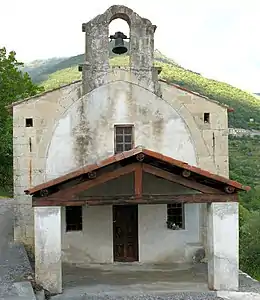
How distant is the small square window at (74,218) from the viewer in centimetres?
1525

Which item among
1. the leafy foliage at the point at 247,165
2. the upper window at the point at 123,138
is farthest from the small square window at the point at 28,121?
the leafy foliage at the point at 247,165

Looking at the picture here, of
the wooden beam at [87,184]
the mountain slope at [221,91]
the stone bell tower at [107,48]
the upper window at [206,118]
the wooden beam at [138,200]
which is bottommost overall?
the wooden beam at [138,200]

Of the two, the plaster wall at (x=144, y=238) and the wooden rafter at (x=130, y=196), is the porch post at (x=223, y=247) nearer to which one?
the wooden rafter at (x=130, y=196)

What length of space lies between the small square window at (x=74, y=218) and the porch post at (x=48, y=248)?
140 inches

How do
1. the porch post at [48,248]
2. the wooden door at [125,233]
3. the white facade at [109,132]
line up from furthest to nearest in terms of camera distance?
1. the wooden door at [125,233]
2. the white facade at [109,132]
3. the porch post at [48,248]

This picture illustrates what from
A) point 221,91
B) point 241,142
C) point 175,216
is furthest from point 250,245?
point 221,91

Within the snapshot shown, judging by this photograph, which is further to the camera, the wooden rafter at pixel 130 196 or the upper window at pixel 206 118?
the upper window at pixel 206 118

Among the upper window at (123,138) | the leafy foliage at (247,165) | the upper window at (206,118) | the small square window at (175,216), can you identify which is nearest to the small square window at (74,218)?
the upper window at (123,138)

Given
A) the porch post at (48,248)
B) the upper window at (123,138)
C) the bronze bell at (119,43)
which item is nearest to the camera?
the porch post at (48,248)

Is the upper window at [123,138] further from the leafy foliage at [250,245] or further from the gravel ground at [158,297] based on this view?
the leafy foliage at [250,245]

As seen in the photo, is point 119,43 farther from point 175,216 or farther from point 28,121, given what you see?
point 175,216

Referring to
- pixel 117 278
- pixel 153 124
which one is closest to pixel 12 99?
pixel 153 124

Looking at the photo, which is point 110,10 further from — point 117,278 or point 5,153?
point 5,153

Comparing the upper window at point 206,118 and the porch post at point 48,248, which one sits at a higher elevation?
the upper window at point 206,118
